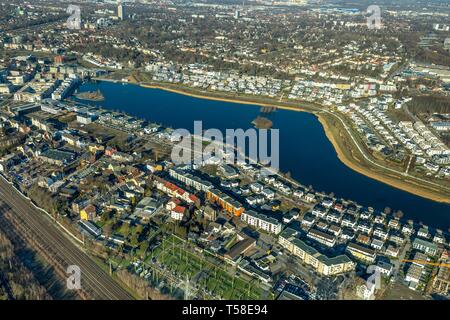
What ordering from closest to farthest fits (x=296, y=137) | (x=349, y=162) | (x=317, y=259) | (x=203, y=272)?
(x=203, y=272)
(x=317, y=259)
(x=349, y=162)
(x=296, y=137)

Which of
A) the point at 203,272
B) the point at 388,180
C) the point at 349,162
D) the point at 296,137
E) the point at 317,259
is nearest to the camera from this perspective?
the point at 203,272

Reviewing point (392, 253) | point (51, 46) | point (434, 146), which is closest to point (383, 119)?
point (434, 146)

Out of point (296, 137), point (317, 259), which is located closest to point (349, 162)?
point (296, 137)

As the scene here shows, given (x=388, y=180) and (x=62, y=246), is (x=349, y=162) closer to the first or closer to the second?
(x=388, y=180)

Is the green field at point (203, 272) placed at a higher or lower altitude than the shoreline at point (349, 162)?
lower

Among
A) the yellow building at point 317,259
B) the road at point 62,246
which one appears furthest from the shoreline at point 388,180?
the road at point 62,246

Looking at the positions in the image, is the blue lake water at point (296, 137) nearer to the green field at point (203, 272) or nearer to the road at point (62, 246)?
the green field at point (203, 272)
